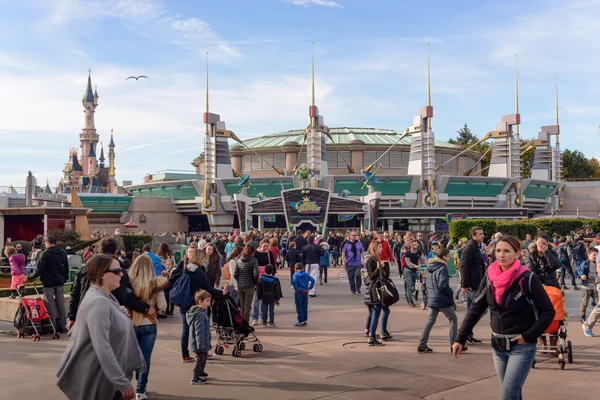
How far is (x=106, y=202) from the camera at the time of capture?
6281 centimetres

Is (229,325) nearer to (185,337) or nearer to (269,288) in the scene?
(185,337)

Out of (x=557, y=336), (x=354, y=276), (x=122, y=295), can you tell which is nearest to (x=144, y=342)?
(x=122, y=295)

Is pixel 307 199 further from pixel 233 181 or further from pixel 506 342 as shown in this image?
pixel 506 342

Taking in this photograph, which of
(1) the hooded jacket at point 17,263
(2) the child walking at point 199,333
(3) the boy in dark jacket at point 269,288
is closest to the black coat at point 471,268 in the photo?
(3) the boy in dark jacket at point 269,288

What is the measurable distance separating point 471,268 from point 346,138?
215 feet

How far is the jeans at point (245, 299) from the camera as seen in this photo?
11.1m

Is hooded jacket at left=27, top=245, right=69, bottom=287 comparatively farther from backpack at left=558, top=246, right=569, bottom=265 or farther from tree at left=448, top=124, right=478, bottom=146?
tree at left=448, top=124, right=478, bottom=146

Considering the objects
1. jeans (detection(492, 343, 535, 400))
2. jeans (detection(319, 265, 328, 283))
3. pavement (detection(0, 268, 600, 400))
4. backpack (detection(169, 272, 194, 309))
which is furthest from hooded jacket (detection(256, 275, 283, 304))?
jeans (detection(319, 265, 328, 283))

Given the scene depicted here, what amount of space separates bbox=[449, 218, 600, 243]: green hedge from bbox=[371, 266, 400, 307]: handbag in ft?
66.0

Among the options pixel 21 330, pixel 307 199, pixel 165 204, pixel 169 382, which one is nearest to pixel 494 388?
pixel 169 382

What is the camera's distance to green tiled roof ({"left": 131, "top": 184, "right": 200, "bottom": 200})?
6272 centimetres

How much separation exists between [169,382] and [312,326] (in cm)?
478

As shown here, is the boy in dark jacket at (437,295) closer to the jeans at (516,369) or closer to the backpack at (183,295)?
the backpack at (183,295)

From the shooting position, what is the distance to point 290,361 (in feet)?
28.8
